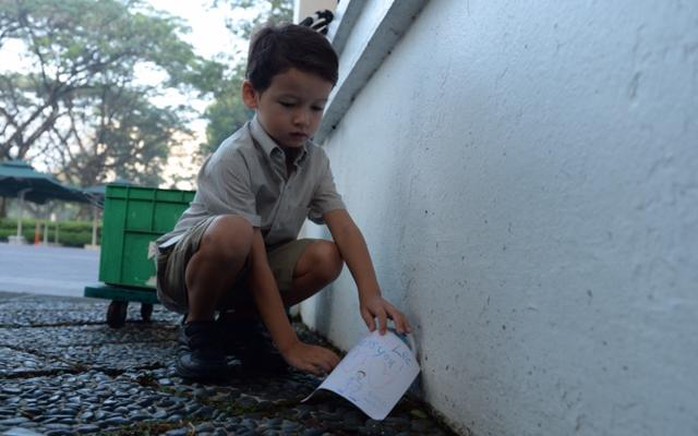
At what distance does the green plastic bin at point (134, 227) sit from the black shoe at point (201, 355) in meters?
0.90

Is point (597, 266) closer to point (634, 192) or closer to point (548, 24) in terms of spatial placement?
point (634, 192)

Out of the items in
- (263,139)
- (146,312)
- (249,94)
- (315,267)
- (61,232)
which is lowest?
(61,232)

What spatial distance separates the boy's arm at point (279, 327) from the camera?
1400 millimetres

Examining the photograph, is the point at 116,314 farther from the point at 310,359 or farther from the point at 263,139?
the point at 310,359

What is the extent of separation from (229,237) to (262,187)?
0.23 metres

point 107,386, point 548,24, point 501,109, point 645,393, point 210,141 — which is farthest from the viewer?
point 210,141

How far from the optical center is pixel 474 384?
3.38ft

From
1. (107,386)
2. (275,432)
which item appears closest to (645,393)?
(275,432)

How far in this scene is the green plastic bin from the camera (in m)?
2.46

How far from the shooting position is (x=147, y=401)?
1282 mm

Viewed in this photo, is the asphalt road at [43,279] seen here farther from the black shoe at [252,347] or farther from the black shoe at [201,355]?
the black shoe at [201,355]

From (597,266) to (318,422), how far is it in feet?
2.16

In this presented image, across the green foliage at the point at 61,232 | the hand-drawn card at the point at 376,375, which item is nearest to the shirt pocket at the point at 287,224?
the hand-drawn card at the point at 376,375

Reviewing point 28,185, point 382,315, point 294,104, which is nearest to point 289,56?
point 294,104
